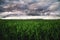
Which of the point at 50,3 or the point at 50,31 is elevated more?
the point at 50,3

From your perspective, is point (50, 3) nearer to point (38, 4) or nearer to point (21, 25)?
point (38, 4)

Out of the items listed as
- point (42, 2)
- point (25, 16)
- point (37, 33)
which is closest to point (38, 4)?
point (42, 2)

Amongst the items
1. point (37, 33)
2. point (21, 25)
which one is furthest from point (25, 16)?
point (37, 33)

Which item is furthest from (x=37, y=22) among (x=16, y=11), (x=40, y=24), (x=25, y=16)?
(x=16, y=11)

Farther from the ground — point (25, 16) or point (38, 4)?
point (38, 4)

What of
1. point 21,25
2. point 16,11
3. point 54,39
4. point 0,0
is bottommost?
point 54,39

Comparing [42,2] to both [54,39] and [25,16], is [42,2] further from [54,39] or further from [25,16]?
[54,39]
